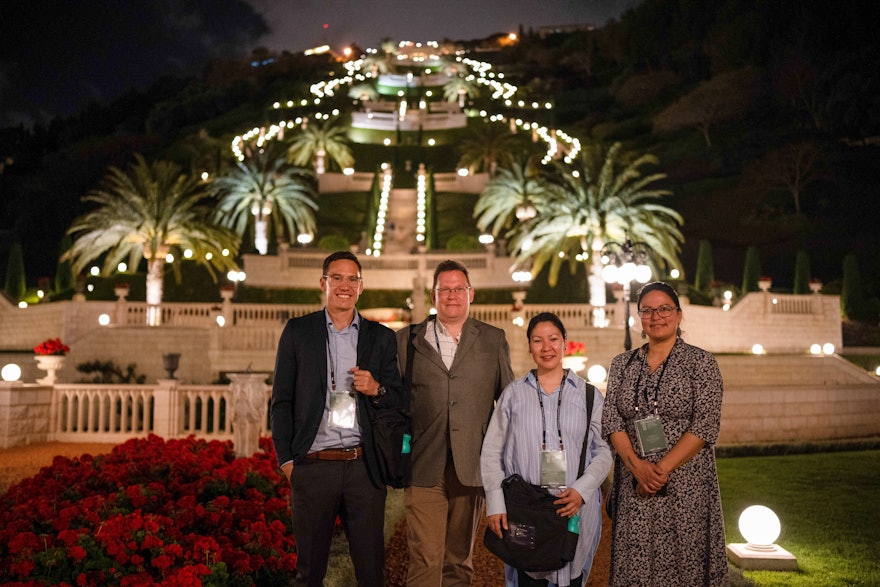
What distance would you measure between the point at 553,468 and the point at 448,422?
0.85m

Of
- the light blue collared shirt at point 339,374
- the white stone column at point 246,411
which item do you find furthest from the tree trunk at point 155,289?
the light blue collared shirt at point 339,374

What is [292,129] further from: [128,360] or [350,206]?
[128,360]

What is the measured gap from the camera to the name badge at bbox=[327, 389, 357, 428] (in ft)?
16.2

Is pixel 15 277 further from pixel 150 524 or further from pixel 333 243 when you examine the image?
pixel 150 524

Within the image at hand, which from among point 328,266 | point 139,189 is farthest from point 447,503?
point 139,189

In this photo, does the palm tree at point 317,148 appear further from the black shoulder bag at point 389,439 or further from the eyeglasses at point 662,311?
the eyeglasses at point 662,311

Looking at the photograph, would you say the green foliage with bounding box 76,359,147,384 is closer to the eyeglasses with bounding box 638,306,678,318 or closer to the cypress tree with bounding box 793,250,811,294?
the eyeglasses with bounding box 638,306,678,318

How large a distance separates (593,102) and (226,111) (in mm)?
44791

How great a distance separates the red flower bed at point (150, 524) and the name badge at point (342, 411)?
1.36 meters

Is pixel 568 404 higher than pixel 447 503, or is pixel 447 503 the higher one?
pixel 568 404

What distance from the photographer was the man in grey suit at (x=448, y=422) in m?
5.25

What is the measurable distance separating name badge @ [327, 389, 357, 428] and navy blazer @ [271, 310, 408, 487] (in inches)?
3.3

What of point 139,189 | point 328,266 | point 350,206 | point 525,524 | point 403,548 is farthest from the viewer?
point 350,206

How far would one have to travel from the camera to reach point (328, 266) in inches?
210
